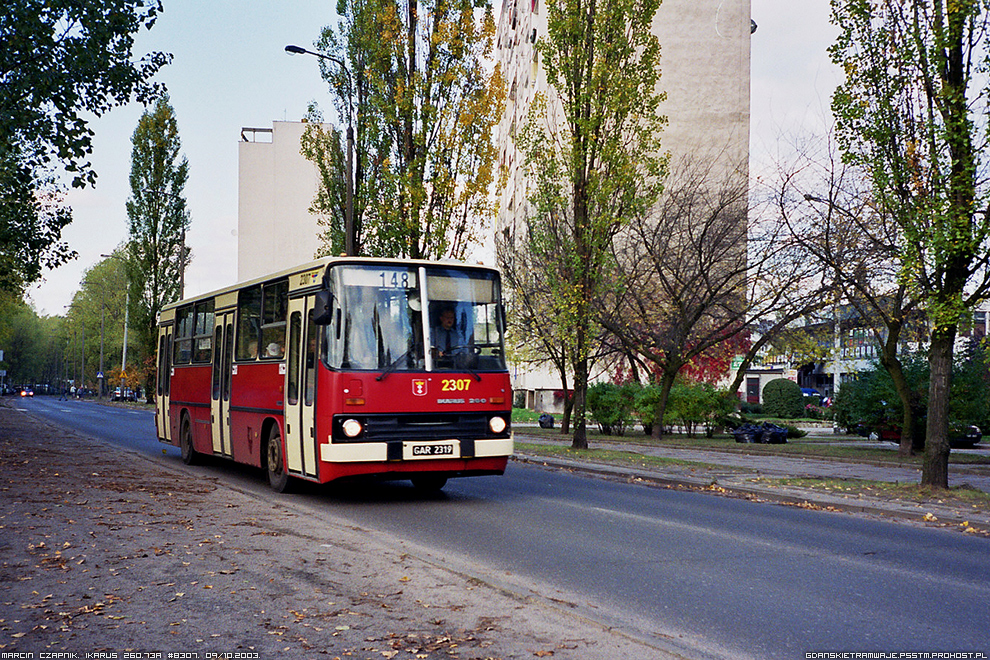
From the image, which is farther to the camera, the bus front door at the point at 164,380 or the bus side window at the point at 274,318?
the bus front door at the point at 164,380

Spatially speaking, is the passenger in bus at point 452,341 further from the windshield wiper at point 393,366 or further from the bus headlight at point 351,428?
the bus headlight at point 351,428

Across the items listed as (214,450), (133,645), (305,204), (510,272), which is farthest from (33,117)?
(305,204)

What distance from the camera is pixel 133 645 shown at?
5238 mm

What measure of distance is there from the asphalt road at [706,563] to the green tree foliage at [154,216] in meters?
44.6

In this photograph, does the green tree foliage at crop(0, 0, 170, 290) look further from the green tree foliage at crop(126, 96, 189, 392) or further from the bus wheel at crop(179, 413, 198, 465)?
the green tree foliage at crop(126, 96, 189, 392)

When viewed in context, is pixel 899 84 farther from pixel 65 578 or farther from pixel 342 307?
pixel 65 578

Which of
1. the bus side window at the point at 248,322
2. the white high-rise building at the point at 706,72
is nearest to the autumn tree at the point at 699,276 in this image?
the bus side window at the point at 248,322

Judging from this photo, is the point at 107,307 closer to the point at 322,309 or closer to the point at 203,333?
the point at 203,333

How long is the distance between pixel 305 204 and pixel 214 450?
65.4 m

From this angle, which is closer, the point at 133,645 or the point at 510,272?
the point at 133,645

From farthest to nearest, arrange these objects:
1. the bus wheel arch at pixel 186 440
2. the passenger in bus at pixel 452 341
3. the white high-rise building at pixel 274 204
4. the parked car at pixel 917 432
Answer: the white high-rise building at pixel 274 204 < the parked car at pixel 917 432 < the bus wheel arch at pixel 186 440 < the passenger in bus at pixel 452 341

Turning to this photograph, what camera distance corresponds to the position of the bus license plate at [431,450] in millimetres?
11883

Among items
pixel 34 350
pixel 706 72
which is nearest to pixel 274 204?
pixel 706 72

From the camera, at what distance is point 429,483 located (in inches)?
579
